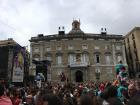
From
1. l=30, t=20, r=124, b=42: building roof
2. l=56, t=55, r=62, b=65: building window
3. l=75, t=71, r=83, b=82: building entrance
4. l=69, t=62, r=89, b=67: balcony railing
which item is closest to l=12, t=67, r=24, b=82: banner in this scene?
l=69, t=62, r=89, b=67: balcony railing

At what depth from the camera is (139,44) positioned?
56.5 metres

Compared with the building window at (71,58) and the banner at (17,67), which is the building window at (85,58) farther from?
the banner at (17,67)

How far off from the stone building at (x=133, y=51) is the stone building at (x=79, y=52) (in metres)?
2.97

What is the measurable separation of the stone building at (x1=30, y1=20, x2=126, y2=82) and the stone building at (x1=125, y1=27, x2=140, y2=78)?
2.97 metres

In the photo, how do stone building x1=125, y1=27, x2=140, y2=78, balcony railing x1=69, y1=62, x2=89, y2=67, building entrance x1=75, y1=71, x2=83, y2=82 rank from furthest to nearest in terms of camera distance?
stone building x1=125, y1=27, x2=140, y2=78
building entrance x1=75, y1=71, x2=83, y2=82
balcony railing x1=69, y1=62, x2=89, y2=67

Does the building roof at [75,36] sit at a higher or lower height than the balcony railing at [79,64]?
higher

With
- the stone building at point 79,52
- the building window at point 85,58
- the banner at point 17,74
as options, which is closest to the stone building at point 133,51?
the stone building at point 79,52

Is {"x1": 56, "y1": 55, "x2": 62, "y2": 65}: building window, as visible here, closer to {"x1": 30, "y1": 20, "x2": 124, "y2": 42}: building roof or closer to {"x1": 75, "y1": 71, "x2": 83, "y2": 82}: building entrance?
{"x1": 30, "y1": 20, "x2": 124, "y2": 42}: building roof

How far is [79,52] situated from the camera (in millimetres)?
56781

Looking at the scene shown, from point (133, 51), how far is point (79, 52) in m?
12.8

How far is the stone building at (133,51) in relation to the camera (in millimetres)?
57188

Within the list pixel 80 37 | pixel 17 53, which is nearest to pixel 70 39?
pixel 80 37

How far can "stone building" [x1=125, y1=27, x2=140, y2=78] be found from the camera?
57.2 meters

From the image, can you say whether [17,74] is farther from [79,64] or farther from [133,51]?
[133,51]
